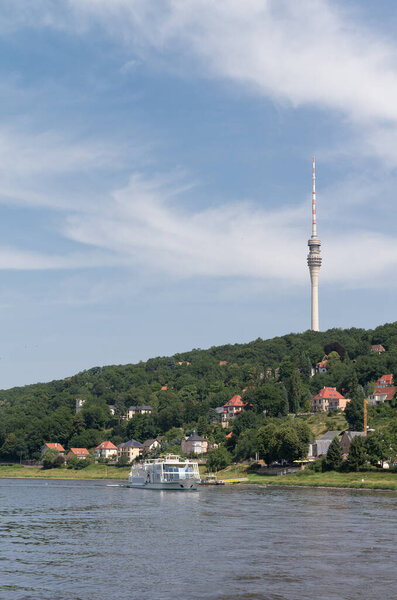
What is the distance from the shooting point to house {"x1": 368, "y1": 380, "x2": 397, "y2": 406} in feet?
616

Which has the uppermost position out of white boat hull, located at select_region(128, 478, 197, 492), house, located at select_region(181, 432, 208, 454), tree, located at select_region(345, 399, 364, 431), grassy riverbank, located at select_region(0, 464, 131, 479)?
tree, located at select_region(345, 399, 364, 431)

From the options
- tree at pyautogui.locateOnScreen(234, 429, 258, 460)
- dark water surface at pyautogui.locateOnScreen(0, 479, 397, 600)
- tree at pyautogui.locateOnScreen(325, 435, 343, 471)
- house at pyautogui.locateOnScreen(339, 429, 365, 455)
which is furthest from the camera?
tree at pyautogui.locateOnScreen(234, 429, 258, 460)

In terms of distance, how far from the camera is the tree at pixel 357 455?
11831cm

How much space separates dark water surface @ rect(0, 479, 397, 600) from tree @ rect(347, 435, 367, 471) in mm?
32324

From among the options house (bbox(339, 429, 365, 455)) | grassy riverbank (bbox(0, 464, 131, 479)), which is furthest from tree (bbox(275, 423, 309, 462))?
grassy riverbank (bbox(0, 464, 131, 479))

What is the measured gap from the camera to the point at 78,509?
8300 centimetres

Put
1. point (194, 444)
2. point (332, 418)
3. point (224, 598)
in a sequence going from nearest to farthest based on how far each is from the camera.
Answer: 1. point (224, 598)
2. point (332, 418)
3. point (194, 444)

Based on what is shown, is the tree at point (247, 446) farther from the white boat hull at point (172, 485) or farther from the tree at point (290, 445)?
the white boat hull at point (172, 485)

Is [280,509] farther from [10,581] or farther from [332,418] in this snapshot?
[332,418]

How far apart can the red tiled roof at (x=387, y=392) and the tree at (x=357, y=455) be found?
68512 mm

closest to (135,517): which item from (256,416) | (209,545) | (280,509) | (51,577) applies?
(280,509)

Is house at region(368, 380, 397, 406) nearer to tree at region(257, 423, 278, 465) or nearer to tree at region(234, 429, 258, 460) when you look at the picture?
tree at region(234, 429, 258, 460)

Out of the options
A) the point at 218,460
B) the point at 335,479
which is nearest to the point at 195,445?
the point at 218,460

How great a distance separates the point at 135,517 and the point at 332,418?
387ft
